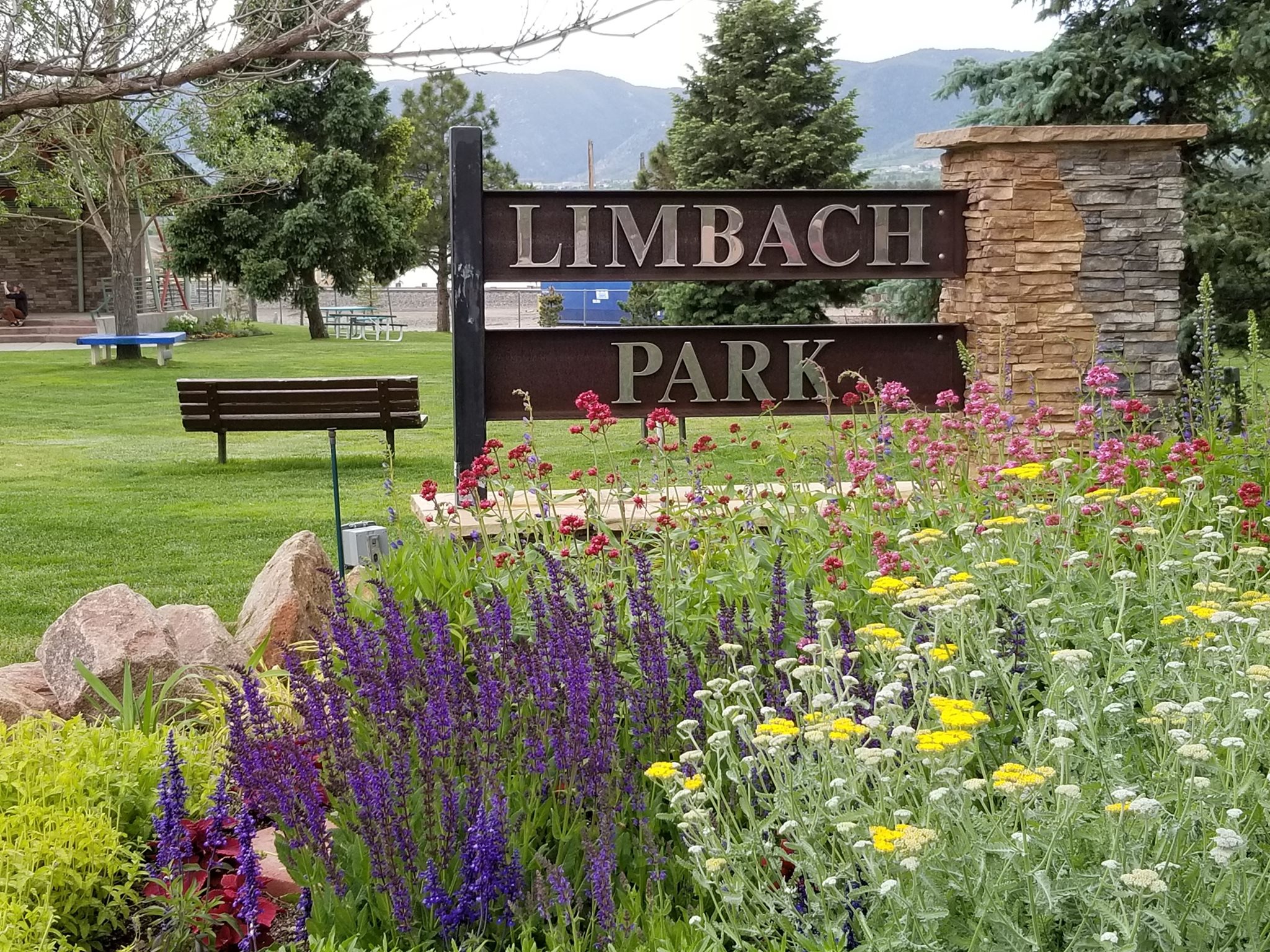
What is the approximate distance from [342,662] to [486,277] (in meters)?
2.41

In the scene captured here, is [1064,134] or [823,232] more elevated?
[1064,134]

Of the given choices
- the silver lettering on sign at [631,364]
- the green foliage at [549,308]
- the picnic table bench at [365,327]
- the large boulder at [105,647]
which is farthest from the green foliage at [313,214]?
the large boulder at [105,647]

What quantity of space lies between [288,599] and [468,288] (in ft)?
5.72

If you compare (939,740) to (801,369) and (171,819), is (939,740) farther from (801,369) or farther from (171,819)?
(801,369)

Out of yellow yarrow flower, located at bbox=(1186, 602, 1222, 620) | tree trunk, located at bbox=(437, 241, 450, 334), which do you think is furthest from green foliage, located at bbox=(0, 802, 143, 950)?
tree trunk, located at bbox=(437, 241, 450, 334)

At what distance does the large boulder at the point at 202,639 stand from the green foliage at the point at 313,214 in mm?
24154

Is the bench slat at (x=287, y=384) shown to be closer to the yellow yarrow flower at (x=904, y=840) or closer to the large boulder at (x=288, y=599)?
the large boulder at (x=288, y=599)

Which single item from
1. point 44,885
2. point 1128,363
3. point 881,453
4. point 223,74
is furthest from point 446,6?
point 44,885

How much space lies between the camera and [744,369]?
589cm

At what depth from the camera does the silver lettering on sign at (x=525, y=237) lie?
5637 mm

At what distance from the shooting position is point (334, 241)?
29.1 m

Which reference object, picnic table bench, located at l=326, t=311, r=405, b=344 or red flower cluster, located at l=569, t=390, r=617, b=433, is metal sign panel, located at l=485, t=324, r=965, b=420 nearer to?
red flower cluster, located at l=569, t=390, r=617, b=433

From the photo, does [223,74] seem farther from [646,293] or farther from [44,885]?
[646,293]

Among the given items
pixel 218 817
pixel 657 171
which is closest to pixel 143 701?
pixel 218 817
